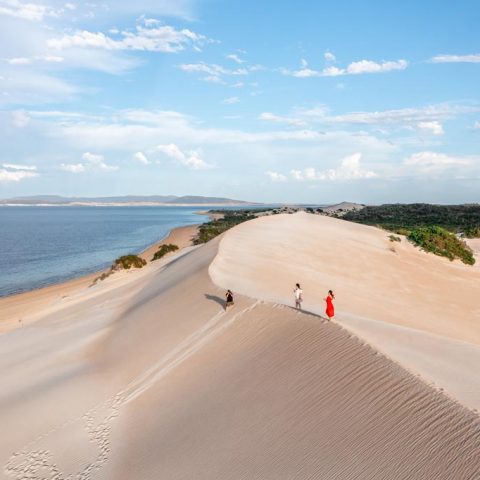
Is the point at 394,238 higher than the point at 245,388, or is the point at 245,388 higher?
the point at 394,238

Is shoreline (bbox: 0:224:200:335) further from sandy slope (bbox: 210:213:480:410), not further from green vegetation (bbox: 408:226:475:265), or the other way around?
green vegetation (bbox: 408:226:475:265)

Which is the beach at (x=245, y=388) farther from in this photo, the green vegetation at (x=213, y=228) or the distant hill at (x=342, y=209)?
the distant hill at (x=342, y=209)

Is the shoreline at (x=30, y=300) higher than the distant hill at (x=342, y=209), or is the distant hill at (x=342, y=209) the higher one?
the distant hill at (x=342, y=209)

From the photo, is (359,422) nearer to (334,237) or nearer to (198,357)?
(198,357)

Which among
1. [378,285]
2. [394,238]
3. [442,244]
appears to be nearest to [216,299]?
[378,285]

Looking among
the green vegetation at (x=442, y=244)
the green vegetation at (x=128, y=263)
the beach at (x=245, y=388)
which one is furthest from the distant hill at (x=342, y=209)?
the beach at (x=245, y=388)

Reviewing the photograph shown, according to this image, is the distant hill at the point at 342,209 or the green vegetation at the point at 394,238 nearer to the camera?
the green vegetation at the point at 394,238

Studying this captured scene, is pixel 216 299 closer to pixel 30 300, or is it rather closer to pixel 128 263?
pixel 30 300

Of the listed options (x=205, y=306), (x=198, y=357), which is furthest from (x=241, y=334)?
(x=205, y=306)
